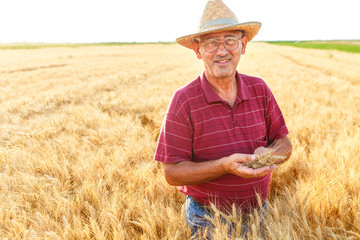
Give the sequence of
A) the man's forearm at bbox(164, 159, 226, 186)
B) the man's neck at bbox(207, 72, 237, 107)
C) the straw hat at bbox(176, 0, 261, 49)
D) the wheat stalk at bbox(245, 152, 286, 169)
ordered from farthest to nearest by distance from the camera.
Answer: the man's neck at bbox(207, 72, 237, 107), the straw hat at bbox(176, 0, 261, 49), the man's forearm at bbox(164, 159, 226, 186), the wheat stalk at bbox(245, 152, 286, 169)

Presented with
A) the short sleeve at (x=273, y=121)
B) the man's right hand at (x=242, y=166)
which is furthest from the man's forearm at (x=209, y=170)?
the short sleeve at (x=273, y=121)

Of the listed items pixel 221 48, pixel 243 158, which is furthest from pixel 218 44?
pixel 243 158

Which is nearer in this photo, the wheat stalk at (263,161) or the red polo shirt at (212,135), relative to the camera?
the wheat stalk at (263,161)

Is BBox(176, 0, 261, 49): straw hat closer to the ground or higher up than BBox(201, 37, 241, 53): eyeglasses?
higher up

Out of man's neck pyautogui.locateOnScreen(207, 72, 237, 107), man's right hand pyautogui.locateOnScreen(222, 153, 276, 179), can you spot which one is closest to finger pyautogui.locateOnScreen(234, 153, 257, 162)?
man's right hand pyautogui.locateOnScreen(222, 153, 276, 179)

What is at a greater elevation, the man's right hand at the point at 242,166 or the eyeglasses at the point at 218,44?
the eyeglasses at the point at 218,44

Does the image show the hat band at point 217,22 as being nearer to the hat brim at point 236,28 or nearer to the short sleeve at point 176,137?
the hat brim at point 236,28

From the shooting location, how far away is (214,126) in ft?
5.33

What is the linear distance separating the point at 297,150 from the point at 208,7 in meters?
1.63

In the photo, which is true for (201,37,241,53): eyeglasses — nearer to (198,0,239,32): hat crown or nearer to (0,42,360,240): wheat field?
(198,0,239,32): hat crown

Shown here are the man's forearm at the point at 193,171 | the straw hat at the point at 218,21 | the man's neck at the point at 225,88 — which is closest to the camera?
the man's forearm at the point at 193,171

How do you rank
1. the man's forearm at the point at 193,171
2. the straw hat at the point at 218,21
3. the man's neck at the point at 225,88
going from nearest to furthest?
the man's forearm at the point at 193,171 < the straw hat at the point at 218,21 < the man's neck at the point at 225,88

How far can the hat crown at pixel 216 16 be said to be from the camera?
1.62m

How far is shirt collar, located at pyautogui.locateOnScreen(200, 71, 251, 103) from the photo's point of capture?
163 centimetres
